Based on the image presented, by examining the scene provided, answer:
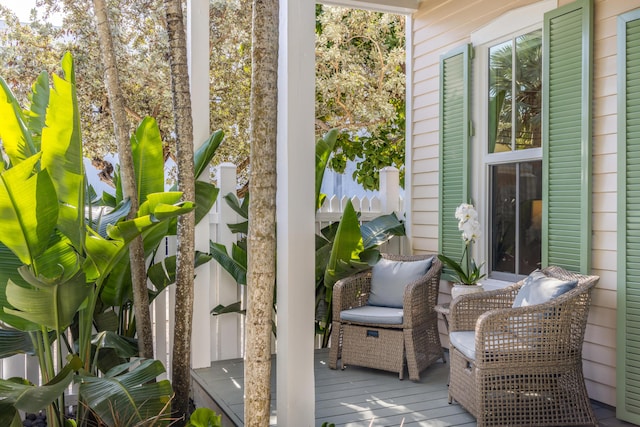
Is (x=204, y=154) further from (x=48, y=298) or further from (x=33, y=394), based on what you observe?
(x=33, y=394)

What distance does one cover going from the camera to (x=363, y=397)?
3658mm

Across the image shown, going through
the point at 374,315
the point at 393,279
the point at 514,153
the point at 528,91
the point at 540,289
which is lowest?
the point at 374,315

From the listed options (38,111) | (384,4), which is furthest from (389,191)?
(38,111)

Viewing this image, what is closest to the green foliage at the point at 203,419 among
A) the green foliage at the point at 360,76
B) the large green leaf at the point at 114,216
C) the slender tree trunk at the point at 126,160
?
the slender tree trunk at the point at 126,160

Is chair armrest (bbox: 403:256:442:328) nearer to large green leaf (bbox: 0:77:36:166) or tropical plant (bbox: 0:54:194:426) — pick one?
tropical plant (bbox: 0:54:194:426)

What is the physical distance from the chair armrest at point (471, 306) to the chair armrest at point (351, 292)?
0.99 m

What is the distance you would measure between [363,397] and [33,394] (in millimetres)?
1940

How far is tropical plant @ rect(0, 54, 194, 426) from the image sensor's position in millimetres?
2512

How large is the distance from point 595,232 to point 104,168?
8.12 meters

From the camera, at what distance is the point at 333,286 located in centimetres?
452

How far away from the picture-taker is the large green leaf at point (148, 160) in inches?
138

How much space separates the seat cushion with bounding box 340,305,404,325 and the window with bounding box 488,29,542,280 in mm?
945

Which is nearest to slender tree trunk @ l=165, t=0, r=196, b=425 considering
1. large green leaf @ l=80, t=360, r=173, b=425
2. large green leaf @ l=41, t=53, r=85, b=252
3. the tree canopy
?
large green leaf @ l=80, t=360, r=173, b=425

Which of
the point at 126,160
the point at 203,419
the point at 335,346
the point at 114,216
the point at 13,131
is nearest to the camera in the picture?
the point at 203,419
